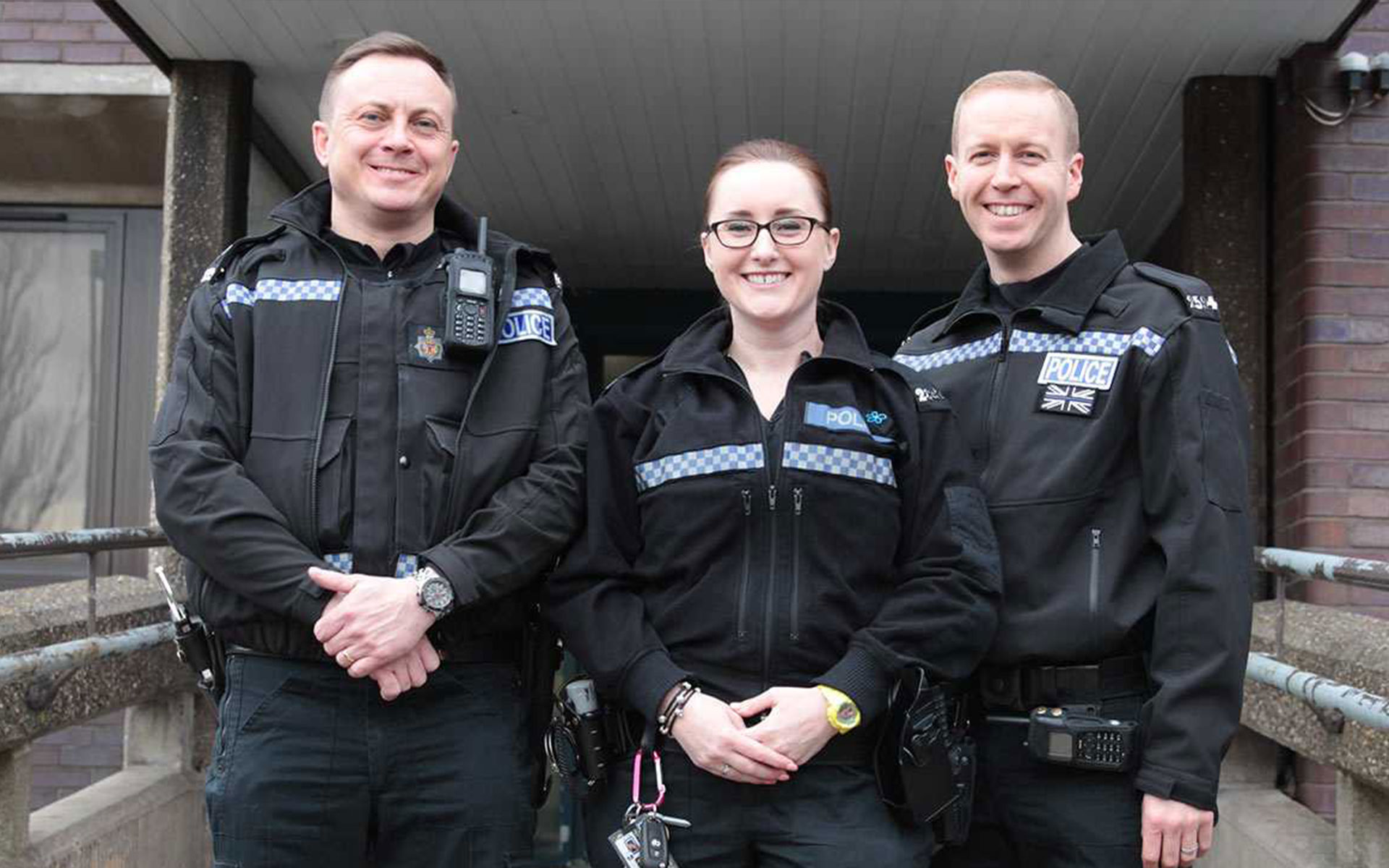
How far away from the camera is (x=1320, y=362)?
4.70 meters

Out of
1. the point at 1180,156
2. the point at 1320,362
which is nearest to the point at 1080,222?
the point at 1180,156

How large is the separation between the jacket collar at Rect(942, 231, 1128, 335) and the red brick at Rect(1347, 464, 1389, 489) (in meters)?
2.42

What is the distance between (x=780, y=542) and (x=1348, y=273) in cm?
311

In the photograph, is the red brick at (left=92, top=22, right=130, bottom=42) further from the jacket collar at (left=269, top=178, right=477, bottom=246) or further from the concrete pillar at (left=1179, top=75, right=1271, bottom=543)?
the concrete pillar at (left=1179, top=75, right=1271, bottom=543)

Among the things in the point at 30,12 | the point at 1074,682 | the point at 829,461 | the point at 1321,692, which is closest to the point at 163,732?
the point at 829,461

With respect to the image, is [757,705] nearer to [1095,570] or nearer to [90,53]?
[1095,570]

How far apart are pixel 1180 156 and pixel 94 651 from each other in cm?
451

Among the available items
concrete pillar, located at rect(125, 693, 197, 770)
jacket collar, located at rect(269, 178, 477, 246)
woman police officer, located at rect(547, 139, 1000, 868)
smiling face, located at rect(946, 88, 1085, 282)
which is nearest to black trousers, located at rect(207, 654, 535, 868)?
woman police officer, located at rect(547, 139, 1000, 868)

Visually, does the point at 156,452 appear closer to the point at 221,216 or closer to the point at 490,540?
the point at 490,540

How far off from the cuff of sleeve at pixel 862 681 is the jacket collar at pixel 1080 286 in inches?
27.1

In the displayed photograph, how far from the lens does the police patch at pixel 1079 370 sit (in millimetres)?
2475

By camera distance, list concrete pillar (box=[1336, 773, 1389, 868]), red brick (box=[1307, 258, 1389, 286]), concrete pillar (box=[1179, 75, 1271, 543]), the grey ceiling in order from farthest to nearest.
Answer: concrete pillar (box=[1179, 75, 1271, 543]) < red brick (box=[1307, 258, 1389, 286]) < the grey ceiling < concrete pillar (box=[1336, 773, 1389, 868])

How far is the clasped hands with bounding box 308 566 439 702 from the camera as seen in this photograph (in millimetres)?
2395

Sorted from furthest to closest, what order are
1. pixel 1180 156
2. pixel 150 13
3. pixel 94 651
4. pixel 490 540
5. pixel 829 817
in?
pixel 1180 156 < pixel 150 13 < pixel 94 651 < pixel 490 540 < pixel 829 817
